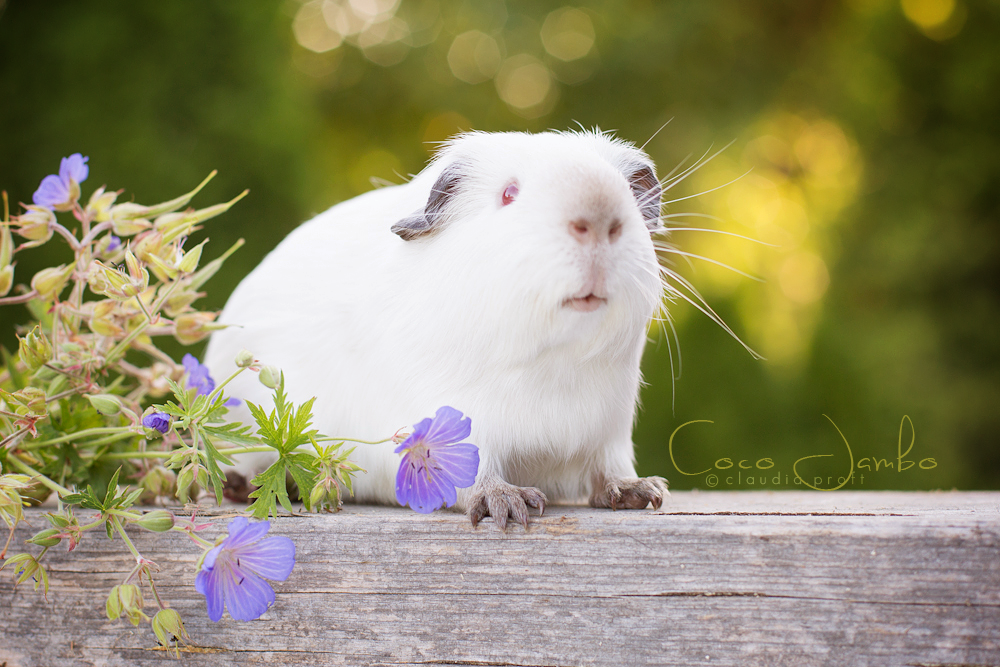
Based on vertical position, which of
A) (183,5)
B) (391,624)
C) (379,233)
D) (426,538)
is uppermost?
(183,5)

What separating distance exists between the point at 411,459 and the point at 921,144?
859 cm

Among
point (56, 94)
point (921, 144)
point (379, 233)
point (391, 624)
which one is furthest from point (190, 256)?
point (921, 144)

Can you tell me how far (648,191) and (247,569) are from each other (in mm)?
1439

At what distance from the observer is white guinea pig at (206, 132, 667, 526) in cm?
176

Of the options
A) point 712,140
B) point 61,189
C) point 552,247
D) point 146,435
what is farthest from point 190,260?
point 712,140

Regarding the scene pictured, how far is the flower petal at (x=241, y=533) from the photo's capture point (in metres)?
1.50

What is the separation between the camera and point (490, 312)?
1.81m

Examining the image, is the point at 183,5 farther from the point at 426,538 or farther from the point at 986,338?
the point at 986,338

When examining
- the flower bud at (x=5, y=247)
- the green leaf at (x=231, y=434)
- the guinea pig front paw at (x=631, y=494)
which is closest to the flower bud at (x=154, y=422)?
the green leaf at (x=231, y=434)

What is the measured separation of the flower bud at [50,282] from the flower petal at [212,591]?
1.03m

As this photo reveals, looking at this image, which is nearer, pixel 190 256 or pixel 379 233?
pixel 190 256

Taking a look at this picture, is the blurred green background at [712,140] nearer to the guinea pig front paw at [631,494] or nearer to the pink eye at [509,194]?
the guinea pig front paw at [631,494]

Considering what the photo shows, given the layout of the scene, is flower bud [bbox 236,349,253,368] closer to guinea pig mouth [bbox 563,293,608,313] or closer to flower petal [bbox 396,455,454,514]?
flower petal [bbox 396,455,454,514]

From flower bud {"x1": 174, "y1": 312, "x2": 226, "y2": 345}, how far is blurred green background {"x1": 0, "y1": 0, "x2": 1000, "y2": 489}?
1.68m
